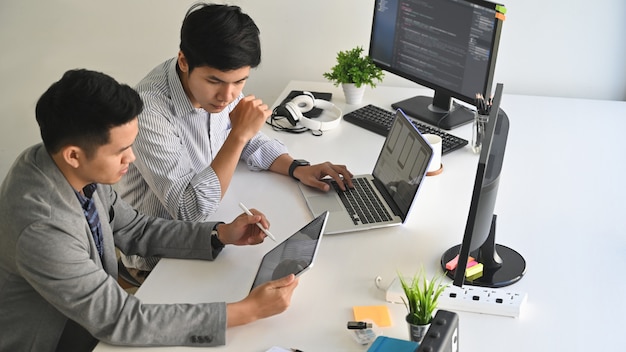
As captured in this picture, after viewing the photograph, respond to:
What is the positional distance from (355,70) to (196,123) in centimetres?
80

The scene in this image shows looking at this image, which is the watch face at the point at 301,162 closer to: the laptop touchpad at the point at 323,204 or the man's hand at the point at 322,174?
the man's hand at the point at 322,174

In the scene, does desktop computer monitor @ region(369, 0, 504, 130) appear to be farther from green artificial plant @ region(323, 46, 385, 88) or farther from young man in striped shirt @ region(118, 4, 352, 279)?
young man in striped shirt @ region(118, 4, 352, 279)

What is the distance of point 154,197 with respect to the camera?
217 centimetres

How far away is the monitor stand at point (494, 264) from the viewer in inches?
69.9

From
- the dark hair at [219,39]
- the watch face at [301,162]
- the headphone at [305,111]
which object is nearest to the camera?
the dark hair at [219,39]

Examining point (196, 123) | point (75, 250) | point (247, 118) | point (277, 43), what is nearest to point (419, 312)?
point (75, 250)

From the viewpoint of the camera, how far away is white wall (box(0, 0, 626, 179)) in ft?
9.78

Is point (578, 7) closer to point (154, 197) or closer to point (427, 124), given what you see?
point (427, 124)

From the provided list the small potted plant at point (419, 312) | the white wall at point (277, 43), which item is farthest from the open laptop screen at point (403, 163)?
the white wall at point (277, 43)

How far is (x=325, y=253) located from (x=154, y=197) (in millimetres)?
570

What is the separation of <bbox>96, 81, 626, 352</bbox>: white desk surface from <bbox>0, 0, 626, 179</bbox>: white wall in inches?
15.7

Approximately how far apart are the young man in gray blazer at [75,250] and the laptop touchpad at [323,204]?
46 centimetres

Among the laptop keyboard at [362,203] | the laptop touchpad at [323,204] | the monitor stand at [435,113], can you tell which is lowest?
the laptop touchpad at [323,204]

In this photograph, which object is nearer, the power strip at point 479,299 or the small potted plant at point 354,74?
the power strip at point 479,299
